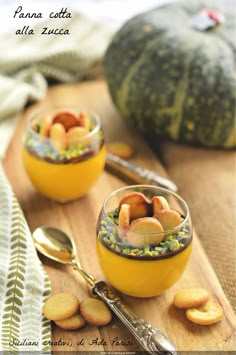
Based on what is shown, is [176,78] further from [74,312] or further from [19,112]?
[74,312]

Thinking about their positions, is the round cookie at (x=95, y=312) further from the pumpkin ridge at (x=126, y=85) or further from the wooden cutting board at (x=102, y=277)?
the pumpkin ridge at (x=126, y=85)

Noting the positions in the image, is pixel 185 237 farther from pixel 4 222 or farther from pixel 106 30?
pixel 106 30

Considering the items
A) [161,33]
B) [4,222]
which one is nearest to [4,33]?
[161,33]

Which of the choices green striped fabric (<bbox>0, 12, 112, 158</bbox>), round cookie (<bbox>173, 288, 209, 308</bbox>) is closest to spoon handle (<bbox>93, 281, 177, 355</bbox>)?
round cookie (<bbox>173, 288, 209, 308</bbox>)

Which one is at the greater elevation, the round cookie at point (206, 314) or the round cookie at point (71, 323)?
the round cookie at point (71, 323)

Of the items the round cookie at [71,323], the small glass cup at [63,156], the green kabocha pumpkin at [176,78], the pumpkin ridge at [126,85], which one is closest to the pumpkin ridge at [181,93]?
the green kabocha pumpkin at [176,78]

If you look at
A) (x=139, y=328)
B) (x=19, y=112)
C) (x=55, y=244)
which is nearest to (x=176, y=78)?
(x=19, y=112)
